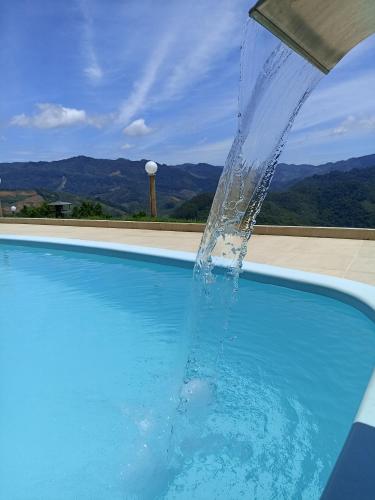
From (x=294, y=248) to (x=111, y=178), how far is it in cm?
10925

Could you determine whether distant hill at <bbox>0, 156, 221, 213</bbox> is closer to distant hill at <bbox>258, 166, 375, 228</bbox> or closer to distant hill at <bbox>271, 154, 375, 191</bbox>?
distant hill at <bbox>271, 154, 375, 191</bbox>

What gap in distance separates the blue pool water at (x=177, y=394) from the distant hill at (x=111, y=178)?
213 feet

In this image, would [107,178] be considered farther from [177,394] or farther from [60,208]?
[177,394]

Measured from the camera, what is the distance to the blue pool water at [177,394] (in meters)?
2.80

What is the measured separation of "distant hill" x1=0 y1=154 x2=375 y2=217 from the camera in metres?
83.9

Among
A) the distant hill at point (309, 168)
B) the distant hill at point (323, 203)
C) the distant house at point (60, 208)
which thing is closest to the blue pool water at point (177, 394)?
the distant house at point (60, 208)

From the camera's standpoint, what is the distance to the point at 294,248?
307 inches

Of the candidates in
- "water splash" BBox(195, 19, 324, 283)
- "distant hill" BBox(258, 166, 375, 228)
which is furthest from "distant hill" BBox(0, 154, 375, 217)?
"water splash" BBox(195, 19, 324, 283)

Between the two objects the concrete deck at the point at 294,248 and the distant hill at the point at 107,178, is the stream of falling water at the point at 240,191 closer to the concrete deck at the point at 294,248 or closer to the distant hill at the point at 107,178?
the concrete deck at the point at 294,248

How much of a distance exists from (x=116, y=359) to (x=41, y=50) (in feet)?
31.8

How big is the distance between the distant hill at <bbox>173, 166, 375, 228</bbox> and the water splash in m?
17.2

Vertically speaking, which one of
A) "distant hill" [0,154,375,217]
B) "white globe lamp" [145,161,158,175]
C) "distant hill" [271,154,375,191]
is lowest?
"distant hill" [0,154,375,217]

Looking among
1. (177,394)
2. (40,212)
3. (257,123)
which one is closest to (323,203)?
(40,212)

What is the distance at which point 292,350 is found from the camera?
447 centimetres
